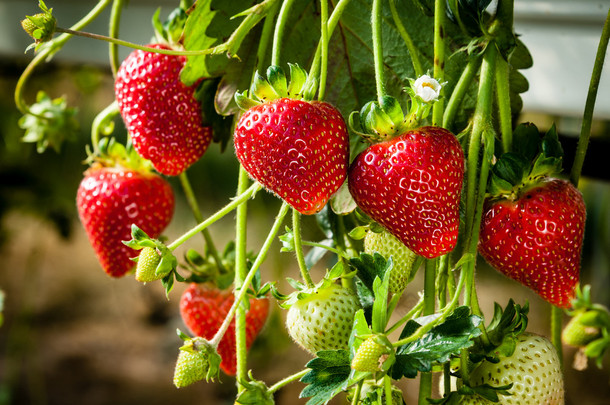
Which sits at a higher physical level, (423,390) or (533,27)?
(533,27)

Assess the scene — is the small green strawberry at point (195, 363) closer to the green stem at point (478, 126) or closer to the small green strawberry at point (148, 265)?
the small green strawberry at point (148, 265)

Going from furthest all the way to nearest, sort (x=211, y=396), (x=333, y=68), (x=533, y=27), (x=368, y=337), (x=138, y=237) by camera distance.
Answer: (x=211, y=396) → (x=533, y=27) → (x=333, y=68) → (x=138, y=237) → (x=368, y=337)

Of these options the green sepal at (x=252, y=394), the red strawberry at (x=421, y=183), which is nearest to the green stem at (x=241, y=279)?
the green sepal at (x=252, y=394)

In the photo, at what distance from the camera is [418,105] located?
1.37 feet

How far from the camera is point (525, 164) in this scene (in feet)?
1.43

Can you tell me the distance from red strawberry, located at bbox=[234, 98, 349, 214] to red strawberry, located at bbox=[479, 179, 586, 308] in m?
0.12

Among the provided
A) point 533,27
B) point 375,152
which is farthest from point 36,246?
point 375,152

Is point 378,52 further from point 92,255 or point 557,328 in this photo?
point 92,255

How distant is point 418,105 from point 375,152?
0.04 meters

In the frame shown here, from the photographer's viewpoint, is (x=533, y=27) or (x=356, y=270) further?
(x=533, y=27)

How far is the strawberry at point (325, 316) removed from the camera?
0.47 meters

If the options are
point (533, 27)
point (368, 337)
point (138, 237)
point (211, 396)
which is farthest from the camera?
point (211, 396)

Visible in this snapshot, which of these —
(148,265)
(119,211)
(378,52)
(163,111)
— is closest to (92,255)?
(119,211)

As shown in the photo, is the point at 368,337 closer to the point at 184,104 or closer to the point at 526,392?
the point at 526,392
